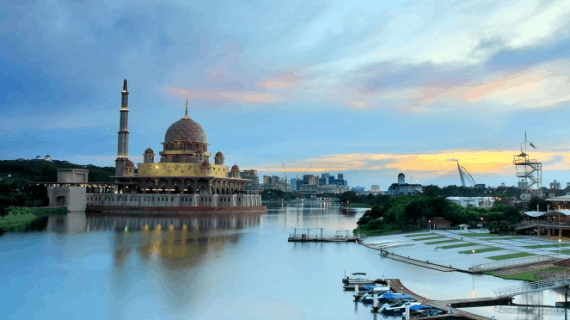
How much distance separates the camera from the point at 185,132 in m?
125

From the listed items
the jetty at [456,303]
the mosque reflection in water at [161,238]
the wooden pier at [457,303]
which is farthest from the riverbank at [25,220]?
the wooden pier at [457,303]

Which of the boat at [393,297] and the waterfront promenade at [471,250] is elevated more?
the waterfront promenade at [471,250]

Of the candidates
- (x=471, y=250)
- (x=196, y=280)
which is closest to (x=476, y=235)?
(x=471, y=250)

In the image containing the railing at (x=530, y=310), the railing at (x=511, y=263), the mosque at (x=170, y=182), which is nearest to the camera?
the railing at (x=530, y=310)

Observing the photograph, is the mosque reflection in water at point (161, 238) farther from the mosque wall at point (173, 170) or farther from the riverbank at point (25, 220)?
the mosque wall at point (173, 170)

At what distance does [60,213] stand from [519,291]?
94.7 meters

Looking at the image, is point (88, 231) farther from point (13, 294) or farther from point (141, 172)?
point (141, 172)

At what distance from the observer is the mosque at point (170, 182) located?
368ft

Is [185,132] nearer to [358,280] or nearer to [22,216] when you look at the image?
[22,216]

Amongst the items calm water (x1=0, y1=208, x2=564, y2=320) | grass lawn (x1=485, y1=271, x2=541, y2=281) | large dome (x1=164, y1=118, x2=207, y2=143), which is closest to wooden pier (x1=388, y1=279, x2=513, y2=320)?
calm water (x1=0, y1=208, x2=564, y2=320)

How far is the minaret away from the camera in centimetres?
12121

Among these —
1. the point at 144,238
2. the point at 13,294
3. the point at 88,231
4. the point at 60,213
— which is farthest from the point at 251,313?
the point at 60,213

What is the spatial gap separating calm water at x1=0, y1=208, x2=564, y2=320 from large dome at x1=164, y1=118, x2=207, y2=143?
65.7 meters

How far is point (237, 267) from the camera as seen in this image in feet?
140
